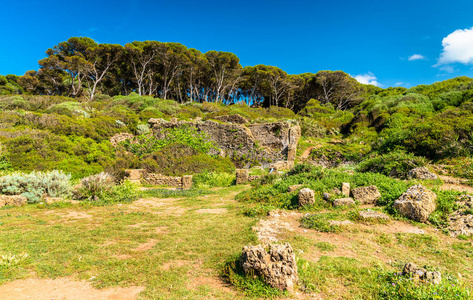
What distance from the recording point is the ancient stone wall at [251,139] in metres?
17.5

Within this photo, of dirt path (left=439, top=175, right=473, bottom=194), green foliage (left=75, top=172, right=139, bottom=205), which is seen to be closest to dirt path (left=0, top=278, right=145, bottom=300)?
green foliage (left=75, top=172, right=139, bottom=205)

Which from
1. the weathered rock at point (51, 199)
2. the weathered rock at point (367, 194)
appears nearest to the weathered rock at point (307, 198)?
the weathered rock at point (367, 194)

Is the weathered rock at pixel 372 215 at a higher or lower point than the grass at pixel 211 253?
higher

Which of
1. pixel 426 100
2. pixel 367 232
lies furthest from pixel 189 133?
pixel 426 100

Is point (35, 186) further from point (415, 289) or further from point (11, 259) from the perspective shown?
point (415, 289)

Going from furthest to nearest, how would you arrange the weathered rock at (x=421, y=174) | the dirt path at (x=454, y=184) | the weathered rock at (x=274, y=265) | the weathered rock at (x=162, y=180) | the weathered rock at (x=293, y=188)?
the weathered rock at (x=162, y=180) → the weathered rock at (x=293, y=188) → the weathered rock at (x=421, y=174) → the dirt path at (x=454, y=184) → the weathered rock at (x=274, y=265)

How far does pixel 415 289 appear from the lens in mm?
2238

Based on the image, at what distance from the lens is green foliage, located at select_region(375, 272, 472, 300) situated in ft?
6.70

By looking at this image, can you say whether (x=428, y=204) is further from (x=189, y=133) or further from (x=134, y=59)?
(x=134, y=59)

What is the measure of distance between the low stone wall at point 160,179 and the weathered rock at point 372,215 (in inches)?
334

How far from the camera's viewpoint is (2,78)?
37250 mm

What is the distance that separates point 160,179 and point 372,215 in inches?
395

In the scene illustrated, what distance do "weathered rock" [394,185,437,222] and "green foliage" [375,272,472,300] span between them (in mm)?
2548

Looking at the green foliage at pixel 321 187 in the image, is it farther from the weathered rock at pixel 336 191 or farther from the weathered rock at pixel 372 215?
the weathered rock at pixel 372 215
